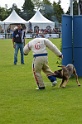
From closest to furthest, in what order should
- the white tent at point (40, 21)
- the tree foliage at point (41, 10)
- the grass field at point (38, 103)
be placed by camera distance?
the grass field at point (38, 103), the white tent at point (40, 21), the tree foliage at point (41, 10)

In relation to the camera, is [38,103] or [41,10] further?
[41,10]

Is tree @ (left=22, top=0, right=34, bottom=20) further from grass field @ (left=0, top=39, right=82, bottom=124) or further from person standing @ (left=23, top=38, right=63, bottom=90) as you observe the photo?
person standing @ (left=23, top=38, right=63, bottom=90)

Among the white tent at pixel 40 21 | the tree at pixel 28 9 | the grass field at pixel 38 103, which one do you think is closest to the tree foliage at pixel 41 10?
the tree at pixel 28 9

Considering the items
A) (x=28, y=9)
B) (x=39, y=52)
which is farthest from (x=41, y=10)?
(x=39, y=52)

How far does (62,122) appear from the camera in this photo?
27.6 feet

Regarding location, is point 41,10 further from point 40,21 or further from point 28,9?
point 40,21

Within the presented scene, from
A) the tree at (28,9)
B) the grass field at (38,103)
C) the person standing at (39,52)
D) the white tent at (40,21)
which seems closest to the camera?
the grass field at (38,103)

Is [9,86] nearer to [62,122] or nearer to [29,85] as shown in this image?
[29,85]

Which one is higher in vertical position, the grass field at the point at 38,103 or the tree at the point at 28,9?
the tree at the point at 28,9

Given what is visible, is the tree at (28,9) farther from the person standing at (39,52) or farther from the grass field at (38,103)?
the person standing at (39,52)

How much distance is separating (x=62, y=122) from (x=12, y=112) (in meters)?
1.43

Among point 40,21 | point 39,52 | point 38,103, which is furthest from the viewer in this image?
point 40,21

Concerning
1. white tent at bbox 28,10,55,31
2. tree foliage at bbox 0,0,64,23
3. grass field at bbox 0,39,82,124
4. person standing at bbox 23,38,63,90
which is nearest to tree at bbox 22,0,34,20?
tree foliage at bbox 0,0,64,23

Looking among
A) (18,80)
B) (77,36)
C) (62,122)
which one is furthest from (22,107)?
(77,36)
